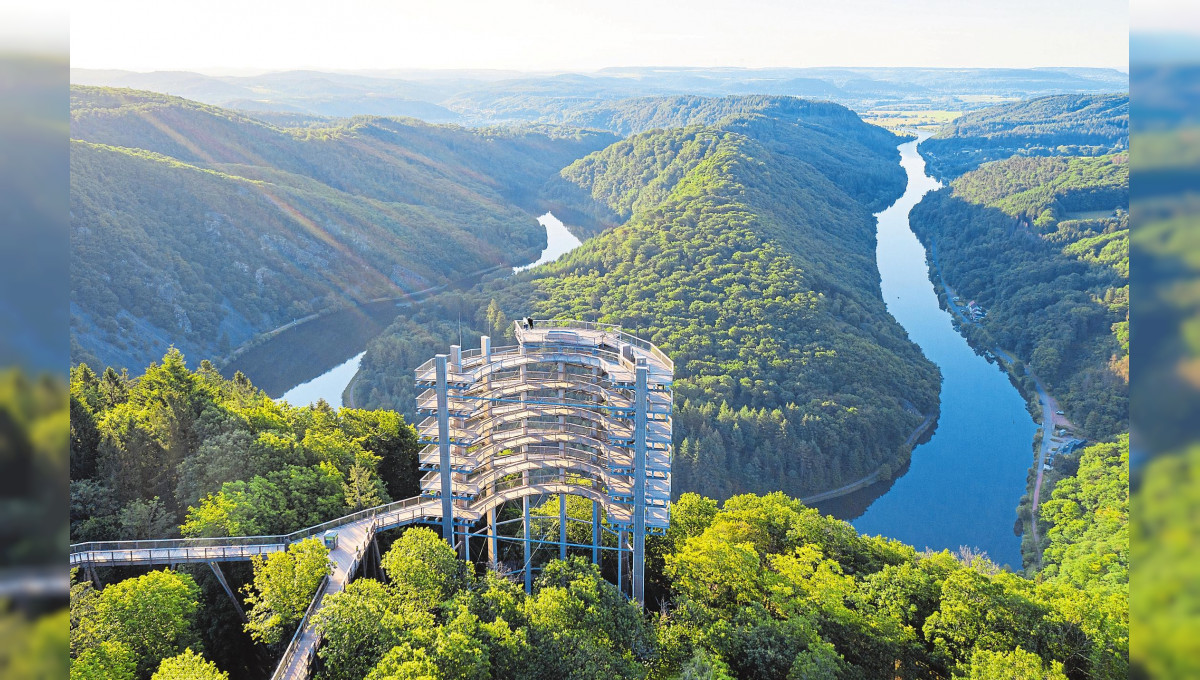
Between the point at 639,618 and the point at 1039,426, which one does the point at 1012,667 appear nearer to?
the point at 639,618

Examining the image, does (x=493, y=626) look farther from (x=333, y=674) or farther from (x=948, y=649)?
(x=948, y=649)

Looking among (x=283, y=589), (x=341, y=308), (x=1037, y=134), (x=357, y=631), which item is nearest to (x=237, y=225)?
(x=341, y=308)

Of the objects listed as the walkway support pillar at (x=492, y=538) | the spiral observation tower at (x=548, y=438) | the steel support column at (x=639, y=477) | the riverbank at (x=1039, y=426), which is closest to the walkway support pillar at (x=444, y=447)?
the spiral observation tower at (x=548, y=438)

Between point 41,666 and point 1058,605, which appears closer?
point 41,666

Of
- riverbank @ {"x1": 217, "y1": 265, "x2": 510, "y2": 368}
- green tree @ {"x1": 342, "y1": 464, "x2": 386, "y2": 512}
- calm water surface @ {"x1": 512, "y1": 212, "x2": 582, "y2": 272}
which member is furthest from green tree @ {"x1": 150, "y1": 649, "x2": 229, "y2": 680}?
calm water surface @ {"x1": 512, "y1": 212, "x2": 582, "y2": 272}

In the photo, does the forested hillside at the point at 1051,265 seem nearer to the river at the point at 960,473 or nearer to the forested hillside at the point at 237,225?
the river at the point at 960,473

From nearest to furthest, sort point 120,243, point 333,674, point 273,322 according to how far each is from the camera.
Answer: point 333,674
point 120,243
point 273,322

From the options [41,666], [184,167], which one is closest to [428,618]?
[41,666]
